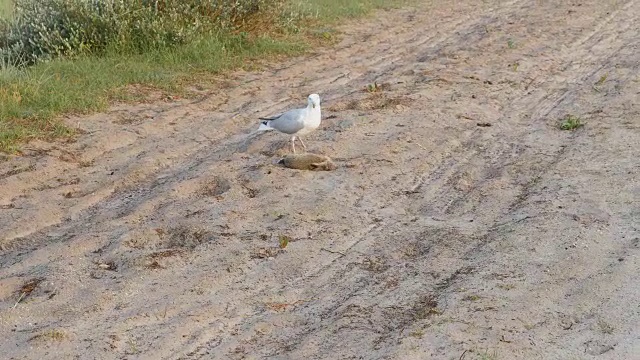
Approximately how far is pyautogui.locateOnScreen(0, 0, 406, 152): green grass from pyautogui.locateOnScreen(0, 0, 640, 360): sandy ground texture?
0.91ft

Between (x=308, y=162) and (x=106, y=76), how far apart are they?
348 cm

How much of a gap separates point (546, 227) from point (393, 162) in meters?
1.71

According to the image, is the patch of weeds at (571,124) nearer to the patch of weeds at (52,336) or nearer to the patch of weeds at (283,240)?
the patch of weeds at (283,240)

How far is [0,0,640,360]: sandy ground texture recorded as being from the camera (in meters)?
4.55

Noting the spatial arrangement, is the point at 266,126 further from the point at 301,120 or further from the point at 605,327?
the point at 605,327

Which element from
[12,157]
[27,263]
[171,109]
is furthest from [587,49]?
[27,263]

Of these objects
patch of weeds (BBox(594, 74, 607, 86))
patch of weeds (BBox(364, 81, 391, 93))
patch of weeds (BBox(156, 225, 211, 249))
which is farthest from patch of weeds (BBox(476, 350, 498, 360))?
patch of weeds (BBox(594, 74, 607, 86))

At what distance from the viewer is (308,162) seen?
6.82 m

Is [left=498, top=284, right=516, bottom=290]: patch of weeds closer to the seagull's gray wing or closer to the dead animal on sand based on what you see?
the dead animal on sand

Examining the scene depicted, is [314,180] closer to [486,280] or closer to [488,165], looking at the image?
[488,165]

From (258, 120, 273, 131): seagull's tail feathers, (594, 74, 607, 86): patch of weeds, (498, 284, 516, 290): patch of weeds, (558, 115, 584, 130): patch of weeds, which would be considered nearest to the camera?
(498, 284, 516, 290): patch of weeds

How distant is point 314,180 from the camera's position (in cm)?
662

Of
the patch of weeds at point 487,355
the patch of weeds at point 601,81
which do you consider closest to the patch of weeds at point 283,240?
the patch of weeds at point 487,355

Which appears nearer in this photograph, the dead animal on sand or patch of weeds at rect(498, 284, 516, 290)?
patch of weeds at rect(498, 284, 516, 290)
